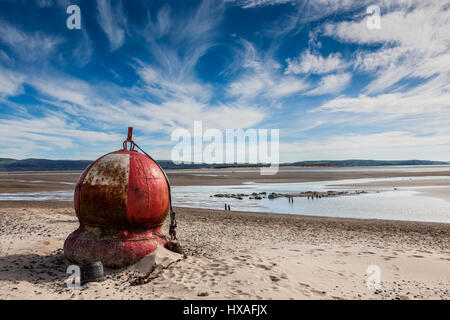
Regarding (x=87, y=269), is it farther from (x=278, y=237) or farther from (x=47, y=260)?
(x=278, y=237)

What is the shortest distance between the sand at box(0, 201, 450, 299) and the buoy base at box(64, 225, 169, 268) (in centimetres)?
31

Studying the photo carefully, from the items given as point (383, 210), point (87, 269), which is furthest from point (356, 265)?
point (383, 210)

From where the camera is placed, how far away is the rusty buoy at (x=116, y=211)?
617 cm

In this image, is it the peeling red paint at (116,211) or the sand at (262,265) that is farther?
the peeling red paint at (116,211)

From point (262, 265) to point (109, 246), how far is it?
3437 millimetres

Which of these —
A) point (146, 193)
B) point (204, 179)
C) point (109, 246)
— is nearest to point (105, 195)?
point (146, 193)

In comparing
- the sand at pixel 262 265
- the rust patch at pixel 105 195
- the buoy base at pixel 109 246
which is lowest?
the sand at pixel 262 265

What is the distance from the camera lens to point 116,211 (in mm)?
6172

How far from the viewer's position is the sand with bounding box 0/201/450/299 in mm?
5047

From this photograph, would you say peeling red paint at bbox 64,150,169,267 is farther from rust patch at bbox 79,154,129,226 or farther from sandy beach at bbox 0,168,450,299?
sandy beach at bbox 0,168,450,299

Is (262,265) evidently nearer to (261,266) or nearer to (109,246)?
(261,266)

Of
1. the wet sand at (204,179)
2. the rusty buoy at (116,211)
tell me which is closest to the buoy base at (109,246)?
the rusty buoy at (116,211)

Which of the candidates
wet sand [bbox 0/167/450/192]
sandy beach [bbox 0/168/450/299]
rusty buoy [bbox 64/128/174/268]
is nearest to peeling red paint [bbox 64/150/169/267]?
rusty buoy [bbox 64/128/174/268]

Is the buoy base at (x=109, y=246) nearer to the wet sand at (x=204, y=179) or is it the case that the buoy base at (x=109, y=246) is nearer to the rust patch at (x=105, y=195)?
the rust patch at (x=105, y=195)
